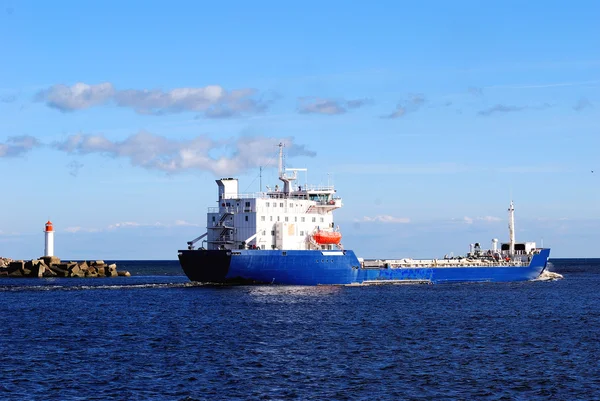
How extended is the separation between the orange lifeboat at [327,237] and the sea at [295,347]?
21.6 feet

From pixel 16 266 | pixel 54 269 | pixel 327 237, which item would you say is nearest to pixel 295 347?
pixel 327 237

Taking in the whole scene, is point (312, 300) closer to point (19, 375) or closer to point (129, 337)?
point (129, 337)

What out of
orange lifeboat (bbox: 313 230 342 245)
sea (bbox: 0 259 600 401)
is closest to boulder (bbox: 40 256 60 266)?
sea (bbox: 0 259 600 401)

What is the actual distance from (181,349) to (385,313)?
17061mm

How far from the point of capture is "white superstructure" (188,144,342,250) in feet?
203

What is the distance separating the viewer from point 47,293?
6444 cm

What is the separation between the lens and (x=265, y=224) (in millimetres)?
62094

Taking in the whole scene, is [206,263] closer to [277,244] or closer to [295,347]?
[277,244]

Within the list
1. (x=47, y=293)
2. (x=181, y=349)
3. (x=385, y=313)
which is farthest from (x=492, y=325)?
(x=47, y=293)

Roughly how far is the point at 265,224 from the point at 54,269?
52504 millimetres

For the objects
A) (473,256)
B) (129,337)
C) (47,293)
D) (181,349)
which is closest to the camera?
(181,349)

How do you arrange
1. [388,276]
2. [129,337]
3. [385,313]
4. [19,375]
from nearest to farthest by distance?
[19,375] → [129,337] → [385,313] → [388,276]

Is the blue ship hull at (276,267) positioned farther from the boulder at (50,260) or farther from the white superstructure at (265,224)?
the boulder at (50,260)

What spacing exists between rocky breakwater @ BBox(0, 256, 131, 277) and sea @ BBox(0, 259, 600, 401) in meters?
48.0
